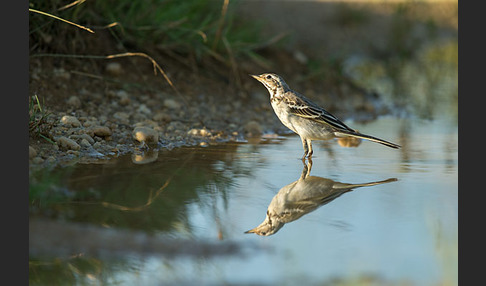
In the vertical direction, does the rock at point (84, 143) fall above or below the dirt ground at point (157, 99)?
below

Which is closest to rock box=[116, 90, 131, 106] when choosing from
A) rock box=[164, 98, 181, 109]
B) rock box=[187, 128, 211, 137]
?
rock box=[164, 98, 181, 109]

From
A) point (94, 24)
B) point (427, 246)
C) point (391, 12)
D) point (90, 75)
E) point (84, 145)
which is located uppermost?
point (391, 12)

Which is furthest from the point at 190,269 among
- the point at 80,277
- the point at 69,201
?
the point at 69,201

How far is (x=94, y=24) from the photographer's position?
8078 mm

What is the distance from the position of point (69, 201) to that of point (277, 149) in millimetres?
3150

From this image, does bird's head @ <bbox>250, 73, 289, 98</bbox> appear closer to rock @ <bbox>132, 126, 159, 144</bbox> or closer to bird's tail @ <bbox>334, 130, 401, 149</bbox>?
bird's tail @ <bbox>334, 130, 401, 149</bbox>

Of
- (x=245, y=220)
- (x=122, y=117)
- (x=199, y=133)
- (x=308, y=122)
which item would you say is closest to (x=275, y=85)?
(x=308, y=122)

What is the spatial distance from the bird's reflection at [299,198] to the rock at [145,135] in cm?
175

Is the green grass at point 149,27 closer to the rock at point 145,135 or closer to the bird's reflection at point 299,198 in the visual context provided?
the rock at point 145,135

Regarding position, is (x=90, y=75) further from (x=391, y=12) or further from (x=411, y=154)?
(x=391, y=12)

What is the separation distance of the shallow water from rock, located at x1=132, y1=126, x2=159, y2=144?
0.96ft

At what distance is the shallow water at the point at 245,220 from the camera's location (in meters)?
3.62

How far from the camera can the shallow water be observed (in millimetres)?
3623

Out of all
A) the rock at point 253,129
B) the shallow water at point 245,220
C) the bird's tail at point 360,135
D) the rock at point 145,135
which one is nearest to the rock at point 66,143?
the shallow water at point 245,220
